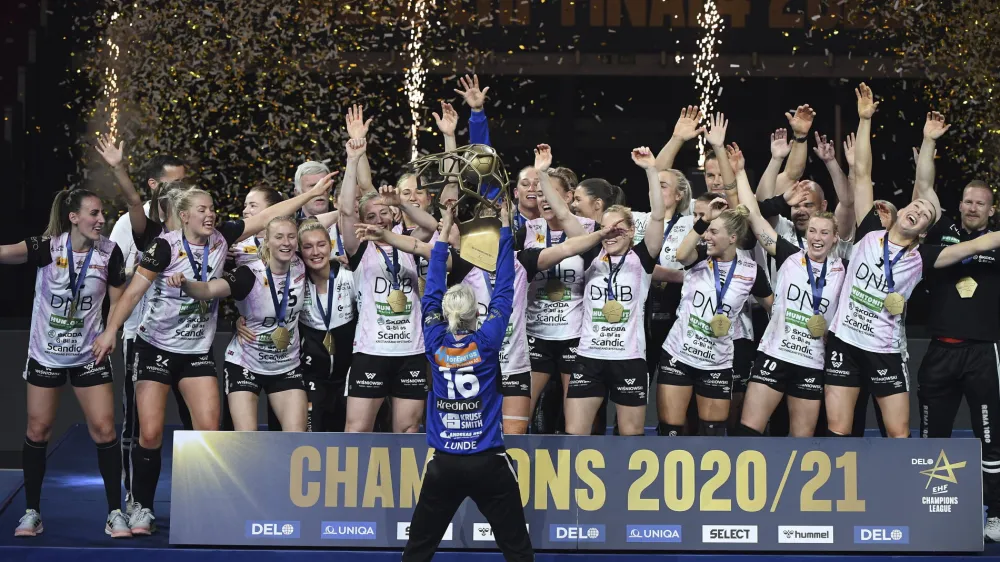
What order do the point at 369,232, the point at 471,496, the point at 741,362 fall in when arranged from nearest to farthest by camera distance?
the point at 471,496
the point at 369,232
the point at 741,362

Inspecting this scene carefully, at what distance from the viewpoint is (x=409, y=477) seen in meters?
5.17

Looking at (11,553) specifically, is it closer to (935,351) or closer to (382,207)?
(382,207)

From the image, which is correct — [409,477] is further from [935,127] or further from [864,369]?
[935,127]

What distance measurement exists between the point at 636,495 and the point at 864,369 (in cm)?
127

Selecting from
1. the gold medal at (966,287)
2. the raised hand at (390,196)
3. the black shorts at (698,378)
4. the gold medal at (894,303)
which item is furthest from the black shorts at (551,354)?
the gold medal at (966,287)

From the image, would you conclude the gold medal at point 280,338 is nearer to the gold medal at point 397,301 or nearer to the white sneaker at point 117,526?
the gold medal at point 397,301

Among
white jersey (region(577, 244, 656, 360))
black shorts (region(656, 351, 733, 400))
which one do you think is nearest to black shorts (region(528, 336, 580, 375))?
white jersey (region(577, 244, 656, 360))

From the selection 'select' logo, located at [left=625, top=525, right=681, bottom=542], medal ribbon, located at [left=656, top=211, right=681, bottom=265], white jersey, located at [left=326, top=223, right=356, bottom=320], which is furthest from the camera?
medal ribbon, located at [left=656, top=211, right=681, bottom=265]

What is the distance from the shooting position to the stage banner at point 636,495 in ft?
A: 16.8

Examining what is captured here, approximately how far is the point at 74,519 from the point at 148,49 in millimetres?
6759

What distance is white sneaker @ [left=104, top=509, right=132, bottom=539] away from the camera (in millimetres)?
5301

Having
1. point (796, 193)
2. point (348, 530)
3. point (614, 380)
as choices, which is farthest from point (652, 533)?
point (796, 193)

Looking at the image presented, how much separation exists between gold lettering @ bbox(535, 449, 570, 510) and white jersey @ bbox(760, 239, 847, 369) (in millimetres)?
1245

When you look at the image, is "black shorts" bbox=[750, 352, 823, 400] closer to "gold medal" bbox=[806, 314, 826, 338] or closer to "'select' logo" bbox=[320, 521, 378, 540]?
"gold medal" bbox=[806, 314, 826, 338]
